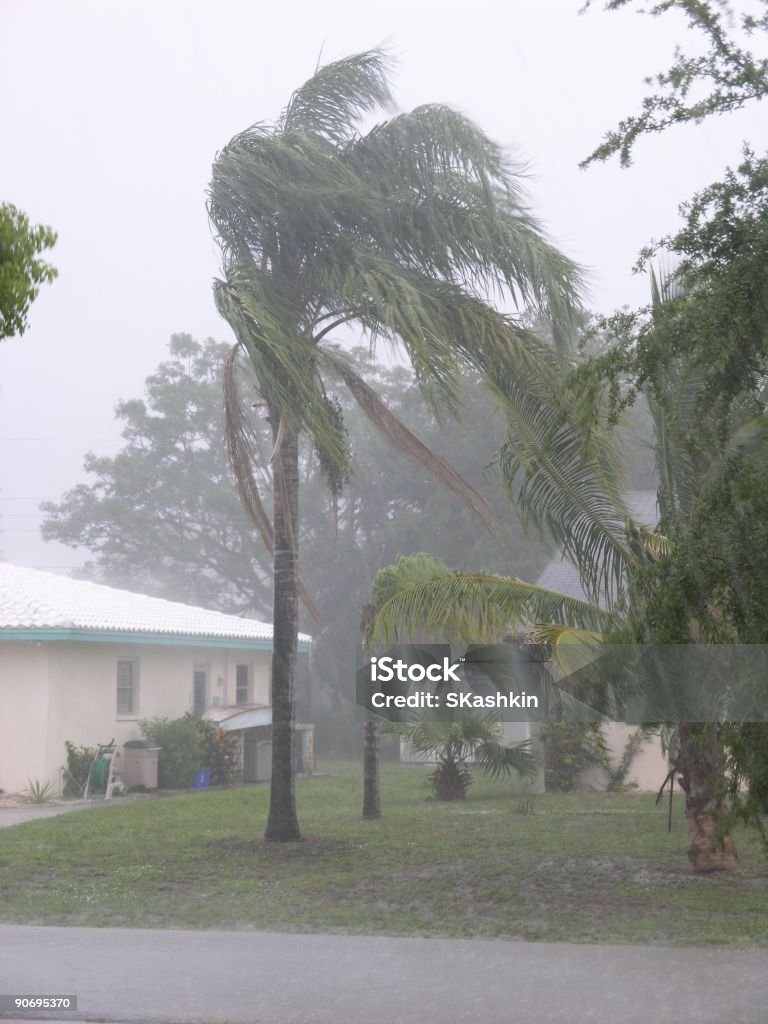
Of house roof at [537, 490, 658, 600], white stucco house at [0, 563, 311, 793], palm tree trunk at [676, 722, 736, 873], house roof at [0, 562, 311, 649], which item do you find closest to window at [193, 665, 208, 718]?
white stucco house at [0, 563, 311, 793]

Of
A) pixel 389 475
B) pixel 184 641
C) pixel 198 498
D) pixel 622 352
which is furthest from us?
pixel 198 498

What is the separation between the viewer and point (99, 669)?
21.8m

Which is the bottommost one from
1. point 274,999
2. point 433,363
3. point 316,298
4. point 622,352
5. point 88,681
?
point 274,999

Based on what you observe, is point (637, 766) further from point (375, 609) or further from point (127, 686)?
point (127, 686)

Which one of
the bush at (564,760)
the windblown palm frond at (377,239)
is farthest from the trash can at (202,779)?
the windblown palm frond at (377,239)

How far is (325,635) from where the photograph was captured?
35.4 m

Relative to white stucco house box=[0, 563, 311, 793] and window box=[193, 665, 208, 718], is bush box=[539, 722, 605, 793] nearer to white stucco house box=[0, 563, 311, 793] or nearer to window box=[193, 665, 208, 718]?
white stucco house box=[0, 563, 311, 793]

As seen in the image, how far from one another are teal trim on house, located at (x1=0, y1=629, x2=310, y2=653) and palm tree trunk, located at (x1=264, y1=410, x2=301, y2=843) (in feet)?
24.1

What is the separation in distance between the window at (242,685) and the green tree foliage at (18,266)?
2199 cm

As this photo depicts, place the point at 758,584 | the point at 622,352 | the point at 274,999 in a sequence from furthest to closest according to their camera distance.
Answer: the point at 622,352, the point at 274,999, the point at 758,584

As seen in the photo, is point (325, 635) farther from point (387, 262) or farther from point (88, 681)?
point (387, 262)

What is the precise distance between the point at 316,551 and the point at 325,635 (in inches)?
96.3

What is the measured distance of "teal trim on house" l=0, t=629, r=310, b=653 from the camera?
19.8 m

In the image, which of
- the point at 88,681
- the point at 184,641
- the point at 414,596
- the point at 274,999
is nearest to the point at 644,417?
the point at 184,641
